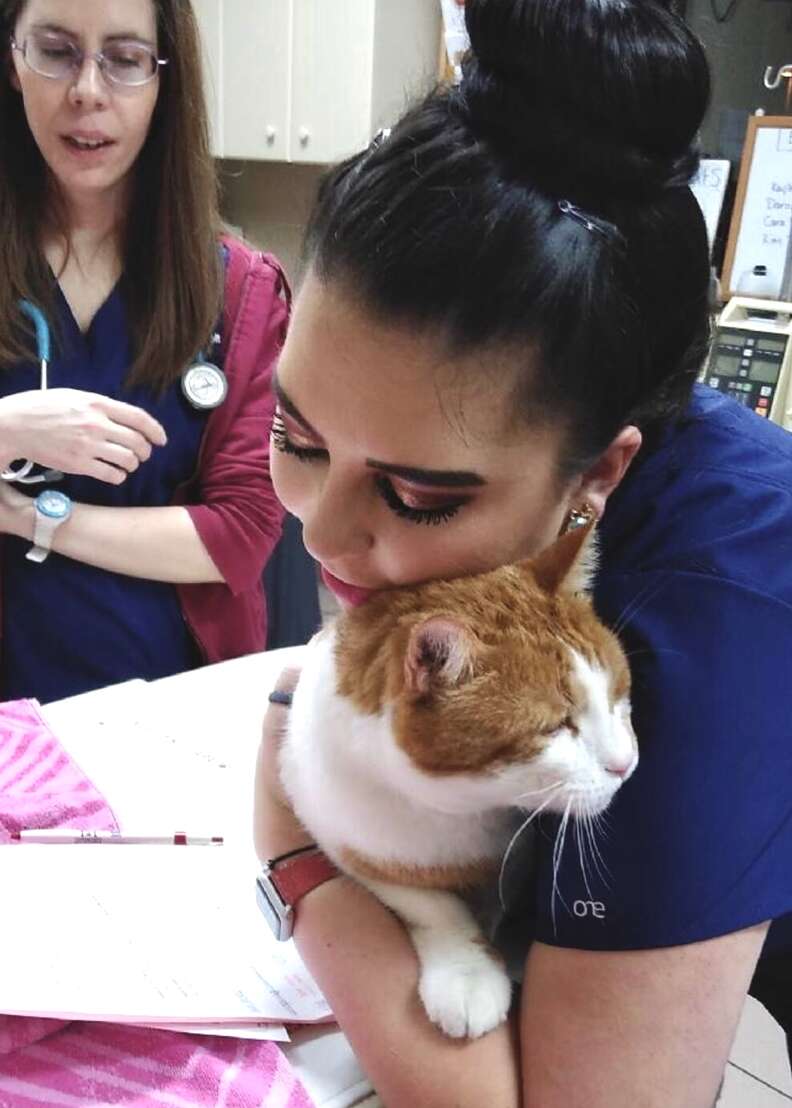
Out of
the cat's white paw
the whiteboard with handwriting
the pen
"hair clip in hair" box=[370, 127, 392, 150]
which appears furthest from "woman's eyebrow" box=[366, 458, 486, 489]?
the whiteboard with handwriting

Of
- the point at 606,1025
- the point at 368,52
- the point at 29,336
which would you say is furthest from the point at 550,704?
the point at 368,52

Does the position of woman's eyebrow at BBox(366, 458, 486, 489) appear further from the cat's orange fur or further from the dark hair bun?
the dark hair bun

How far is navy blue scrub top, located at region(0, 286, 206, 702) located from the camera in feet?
4.56

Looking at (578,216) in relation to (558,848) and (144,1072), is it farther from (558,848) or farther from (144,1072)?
(144,1072)

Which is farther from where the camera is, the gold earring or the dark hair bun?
the gold earring

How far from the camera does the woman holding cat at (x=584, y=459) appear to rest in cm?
60

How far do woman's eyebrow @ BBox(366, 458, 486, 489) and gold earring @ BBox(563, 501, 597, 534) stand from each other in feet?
0.39

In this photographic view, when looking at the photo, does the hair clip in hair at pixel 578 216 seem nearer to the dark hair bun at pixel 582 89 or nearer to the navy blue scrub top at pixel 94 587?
the dark hair bun at pixel 582 89

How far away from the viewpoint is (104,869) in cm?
89

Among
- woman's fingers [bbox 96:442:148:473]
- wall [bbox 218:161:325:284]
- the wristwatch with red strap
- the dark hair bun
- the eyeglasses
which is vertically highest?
the dark hair bun

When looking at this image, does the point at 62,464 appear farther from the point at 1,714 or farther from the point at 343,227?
the point at 343,227

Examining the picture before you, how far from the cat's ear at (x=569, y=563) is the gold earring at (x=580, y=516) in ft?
0.08

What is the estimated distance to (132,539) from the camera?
1362 mm

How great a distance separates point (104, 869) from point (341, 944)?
10.2 inches
